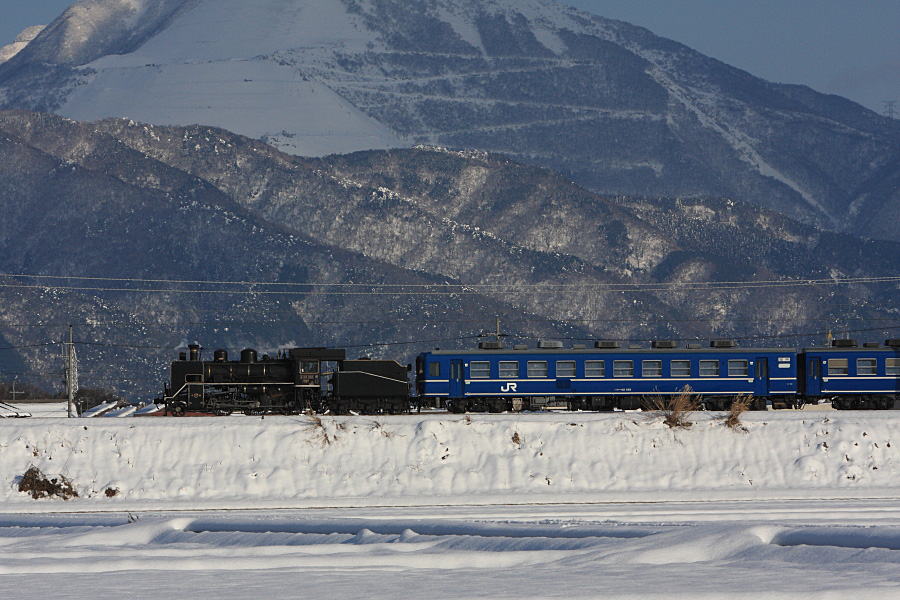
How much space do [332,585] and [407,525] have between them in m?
10.3

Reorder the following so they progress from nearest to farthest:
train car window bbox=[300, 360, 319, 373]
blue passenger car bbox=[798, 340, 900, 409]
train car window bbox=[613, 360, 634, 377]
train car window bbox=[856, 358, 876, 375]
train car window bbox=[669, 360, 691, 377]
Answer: train car window bbox=[613, 360, 634, 377], train car window bbox=[669, 360, 691, 377], blue passenger car bbox=[798, 340, 900, 409], train car window bbox=[856, 358, 876, 375], train car window bbox=[300, 360, 319, 373]

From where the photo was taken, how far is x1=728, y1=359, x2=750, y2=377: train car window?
5631cm

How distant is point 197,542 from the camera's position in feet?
74.3

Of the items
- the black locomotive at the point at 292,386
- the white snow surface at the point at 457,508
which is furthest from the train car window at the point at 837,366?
the black locomotive at the point at 292,386

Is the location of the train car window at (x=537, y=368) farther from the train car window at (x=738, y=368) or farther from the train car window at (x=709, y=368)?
the train car window at (x=738, y=368)

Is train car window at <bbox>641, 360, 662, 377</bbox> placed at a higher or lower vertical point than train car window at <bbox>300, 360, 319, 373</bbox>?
lower

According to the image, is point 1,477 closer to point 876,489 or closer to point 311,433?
point 311,433

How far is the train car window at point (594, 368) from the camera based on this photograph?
56.4 meters

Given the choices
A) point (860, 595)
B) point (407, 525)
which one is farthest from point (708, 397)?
point (860, 595)

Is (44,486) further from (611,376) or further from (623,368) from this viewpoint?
(623,368)

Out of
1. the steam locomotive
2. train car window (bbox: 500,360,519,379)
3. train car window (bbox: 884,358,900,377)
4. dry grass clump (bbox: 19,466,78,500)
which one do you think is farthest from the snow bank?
train car window (bbox: 884,358,900,377)

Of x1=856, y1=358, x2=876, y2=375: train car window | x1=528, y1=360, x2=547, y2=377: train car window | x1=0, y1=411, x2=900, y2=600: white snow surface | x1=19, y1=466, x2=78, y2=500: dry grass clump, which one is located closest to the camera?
x1=0, y1=411, x2=900, y2=600: white snow surface

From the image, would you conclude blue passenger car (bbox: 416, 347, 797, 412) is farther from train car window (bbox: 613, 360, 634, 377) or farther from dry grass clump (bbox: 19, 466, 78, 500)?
dry grass clump (bbox: 19, 466, 78, 500)

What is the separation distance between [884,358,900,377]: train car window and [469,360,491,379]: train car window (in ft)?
69.1
